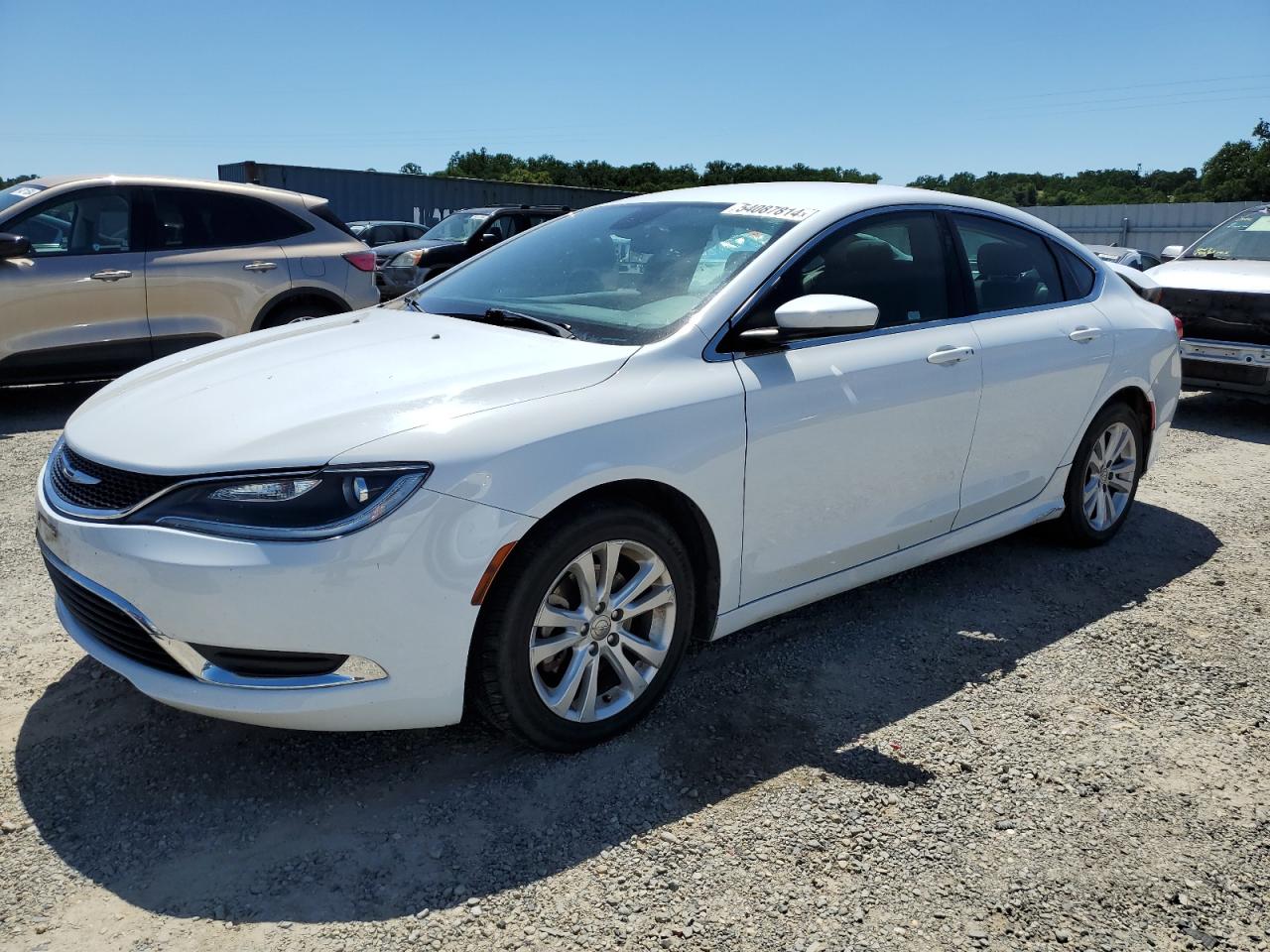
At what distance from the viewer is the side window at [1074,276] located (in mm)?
4523

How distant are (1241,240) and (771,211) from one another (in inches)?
304

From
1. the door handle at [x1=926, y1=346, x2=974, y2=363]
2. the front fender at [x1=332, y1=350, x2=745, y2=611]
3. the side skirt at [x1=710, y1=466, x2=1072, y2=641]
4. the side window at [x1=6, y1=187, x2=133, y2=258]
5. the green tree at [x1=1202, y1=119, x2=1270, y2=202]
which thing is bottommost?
the side skirt at [x1=710, y1=466, x2=1072, y2=641]

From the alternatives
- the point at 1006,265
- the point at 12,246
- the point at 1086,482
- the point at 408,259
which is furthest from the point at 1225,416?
the point at 408,259

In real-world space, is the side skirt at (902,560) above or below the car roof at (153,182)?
below

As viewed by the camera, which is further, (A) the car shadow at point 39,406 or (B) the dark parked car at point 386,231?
(B) the dark parked car at point 386,231

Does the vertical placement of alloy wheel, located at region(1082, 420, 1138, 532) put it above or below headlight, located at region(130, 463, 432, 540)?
below

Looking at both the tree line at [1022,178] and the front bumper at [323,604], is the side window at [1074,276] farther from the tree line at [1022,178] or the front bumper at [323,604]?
the tree line at [1022,178]

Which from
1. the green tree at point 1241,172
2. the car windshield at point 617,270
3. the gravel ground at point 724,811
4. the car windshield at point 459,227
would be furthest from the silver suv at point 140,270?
the green tree at point 1241,172

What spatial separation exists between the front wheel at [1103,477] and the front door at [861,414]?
3.46 ft

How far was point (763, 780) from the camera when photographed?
9.34 feet

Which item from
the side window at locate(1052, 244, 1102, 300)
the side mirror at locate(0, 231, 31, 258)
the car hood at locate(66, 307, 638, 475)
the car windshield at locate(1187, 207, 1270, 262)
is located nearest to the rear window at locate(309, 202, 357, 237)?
the side mirror at locate(0, 231, 31, 258)

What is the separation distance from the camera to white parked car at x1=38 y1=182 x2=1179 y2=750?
8.04 feet

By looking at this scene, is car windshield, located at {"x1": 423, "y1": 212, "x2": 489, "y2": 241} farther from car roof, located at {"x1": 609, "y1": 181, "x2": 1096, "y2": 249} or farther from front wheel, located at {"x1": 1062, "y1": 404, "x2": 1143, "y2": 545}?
front wheel, located at {"x1": 1062, "y1": 404, "x2": 1143, "y2": 545}

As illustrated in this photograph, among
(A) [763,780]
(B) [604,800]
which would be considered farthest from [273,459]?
(A) [763,780]
